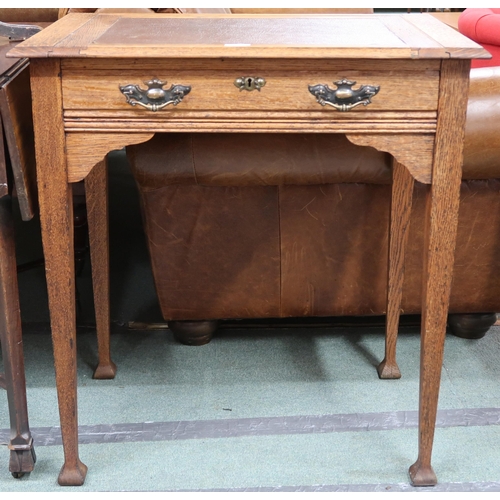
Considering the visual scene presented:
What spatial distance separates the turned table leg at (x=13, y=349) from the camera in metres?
1.46

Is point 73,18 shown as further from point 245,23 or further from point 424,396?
point 424,396

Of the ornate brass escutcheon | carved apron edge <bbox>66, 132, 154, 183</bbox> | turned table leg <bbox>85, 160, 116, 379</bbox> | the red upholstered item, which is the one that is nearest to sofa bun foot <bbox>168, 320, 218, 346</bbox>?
turned table leg <bbox>85, 160, 116, 379</bbox>

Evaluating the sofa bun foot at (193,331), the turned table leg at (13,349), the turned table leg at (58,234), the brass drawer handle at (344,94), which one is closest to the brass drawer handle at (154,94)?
the turned table leg at (58,234)

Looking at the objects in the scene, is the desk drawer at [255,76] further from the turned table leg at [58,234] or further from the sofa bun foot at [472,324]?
the sofa bun foot at [472,324]

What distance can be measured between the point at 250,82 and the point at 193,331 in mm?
911

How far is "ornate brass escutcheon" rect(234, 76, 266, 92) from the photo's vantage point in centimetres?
132

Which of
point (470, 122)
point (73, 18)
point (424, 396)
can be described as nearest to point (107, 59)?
point (73, 18)

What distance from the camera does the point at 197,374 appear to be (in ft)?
6.40

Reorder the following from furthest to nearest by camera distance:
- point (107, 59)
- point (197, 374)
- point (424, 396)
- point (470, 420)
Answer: point (197, 374), point (470, 420), point (424, 396), point (107, 59)

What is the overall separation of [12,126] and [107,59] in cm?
23

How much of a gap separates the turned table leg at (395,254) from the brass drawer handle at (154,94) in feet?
2.04

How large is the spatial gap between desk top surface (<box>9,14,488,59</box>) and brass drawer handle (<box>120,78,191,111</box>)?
57 millimetres

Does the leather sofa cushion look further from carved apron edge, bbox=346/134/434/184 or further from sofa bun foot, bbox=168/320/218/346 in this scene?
sofa bun foot, bbox=168/320/218/346

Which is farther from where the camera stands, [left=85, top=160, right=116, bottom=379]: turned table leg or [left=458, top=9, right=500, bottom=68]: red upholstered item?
[left=458, top=9, right=500, bottom=68]: red upholstered item
